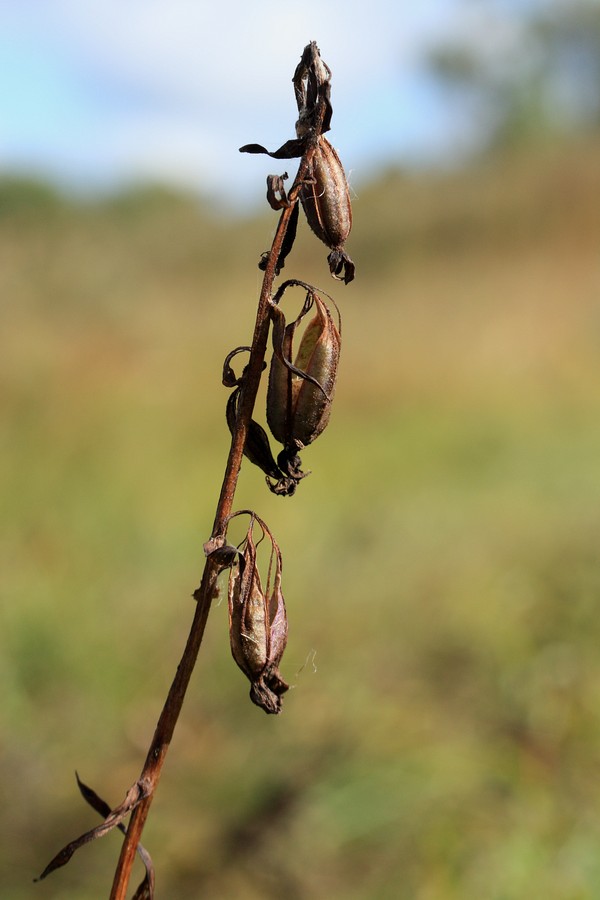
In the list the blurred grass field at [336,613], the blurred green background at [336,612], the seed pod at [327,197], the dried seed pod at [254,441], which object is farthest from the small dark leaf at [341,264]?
the blurred grass field at [336,613]

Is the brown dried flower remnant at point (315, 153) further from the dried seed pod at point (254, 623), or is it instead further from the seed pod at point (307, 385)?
the dried seed pod at point (254, 623)

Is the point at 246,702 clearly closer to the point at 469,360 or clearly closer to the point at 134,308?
the point at 469,360

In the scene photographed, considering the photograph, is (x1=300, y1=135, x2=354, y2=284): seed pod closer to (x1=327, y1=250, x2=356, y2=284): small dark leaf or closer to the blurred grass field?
(x1=327, y1=250, x2=356, y2=284): small dark leaf

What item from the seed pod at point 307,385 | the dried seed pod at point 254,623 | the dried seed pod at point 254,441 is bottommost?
the dried seed pod at point 254,623

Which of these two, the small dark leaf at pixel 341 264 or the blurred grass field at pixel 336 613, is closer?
the small dark leaf at pixel 341 264

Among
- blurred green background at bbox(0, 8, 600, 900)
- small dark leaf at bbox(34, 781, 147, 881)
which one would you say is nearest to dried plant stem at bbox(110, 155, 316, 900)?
small dark leaf at bbox(34, 781, 147, 881)

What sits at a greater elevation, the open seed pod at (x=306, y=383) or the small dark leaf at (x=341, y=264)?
the small dark leaf at (x=341, y=264)

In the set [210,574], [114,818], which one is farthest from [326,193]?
[114,818]
